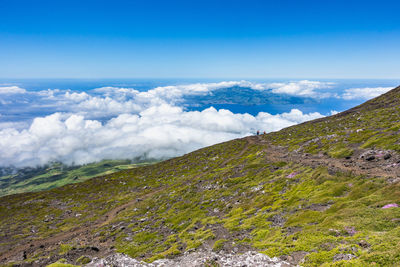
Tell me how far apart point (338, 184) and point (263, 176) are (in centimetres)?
1793

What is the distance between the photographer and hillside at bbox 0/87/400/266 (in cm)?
1551

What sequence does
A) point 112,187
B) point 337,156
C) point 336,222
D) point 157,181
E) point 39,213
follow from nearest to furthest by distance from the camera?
point 336,222 → point 337,156 → point 39,213 → point 157,181 → point 112,187

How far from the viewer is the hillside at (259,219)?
611 inches

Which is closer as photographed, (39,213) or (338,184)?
(338,184)

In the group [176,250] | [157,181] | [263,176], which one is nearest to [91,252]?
[176,250]

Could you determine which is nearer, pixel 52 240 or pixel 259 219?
pixel 259 219

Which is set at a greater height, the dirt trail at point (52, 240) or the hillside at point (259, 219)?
the hillside at point (259, 219)

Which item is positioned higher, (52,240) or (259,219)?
(259,219)

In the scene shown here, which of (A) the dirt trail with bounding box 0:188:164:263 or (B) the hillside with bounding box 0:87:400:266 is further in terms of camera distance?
(A) the dirt trail with bounding box 0:188:164:263

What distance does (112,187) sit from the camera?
80.3m

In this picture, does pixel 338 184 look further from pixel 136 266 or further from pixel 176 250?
pixel 136 266

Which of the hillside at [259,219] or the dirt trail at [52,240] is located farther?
the dirt trail at [52,240]

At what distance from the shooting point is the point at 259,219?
24609 mm

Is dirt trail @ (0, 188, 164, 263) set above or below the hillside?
below
